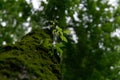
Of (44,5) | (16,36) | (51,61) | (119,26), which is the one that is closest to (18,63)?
(51,61)

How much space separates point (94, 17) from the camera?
61.4 feet

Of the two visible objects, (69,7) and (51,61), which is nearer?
(51,61)

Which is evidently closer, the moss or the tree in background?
the moss

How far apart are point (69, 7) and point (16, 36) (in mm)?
10325

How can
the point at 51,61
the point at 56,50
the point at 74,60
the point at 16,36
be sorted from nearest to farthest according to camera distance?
the point at 51,61 < the point at 56,50 < the point at 74,60 < the point at 16,36

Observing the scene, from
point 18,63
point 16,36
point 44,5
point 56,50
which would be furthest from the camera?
point 16,36

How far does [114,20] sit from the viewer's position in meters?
18.7

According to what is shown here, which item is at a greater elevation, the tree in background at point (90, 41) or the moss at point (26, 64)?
the tree in background at point (90, 41)

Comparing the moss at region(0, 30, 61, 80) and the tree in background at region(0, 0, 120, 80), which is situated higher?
the tree in background at region(0, 0, 120, 80)

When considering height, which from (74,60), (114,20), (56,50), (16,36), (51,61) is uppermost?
(16,36)

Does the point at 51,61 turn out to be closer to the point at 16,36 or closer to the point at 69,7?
the point at 69,7

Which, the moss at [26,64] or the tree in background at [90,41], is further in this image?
the tree in background at [90,41]

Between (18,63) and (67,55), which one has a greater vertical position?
(67,55)

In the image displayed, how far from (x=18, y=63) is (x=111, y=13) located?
16.2 meters
